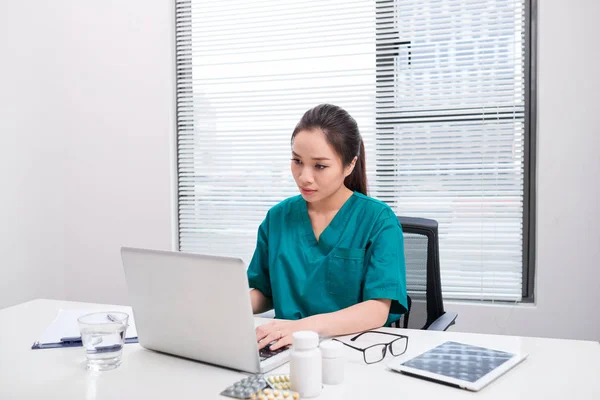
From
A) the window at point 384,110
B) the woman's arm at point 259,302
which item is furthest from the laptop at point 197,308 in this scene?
the window at point 384,110

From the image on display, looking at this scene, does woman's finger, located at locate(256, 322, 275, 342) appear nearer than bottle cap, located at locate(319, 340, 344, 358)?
No

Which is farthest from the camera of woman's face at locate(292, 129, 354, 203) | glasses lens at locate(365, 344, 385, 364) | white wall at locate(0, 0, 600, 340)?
white wall at locate(0, 0, 600, 340)

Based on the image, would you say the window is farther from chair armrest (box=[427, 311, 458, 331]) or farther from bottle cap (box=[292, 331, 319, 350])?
bottle cap (box=[292, 331, 319, 350])

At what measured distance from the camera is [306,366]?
3.04ft

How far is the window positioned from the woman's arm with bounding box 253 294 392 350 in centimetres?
127

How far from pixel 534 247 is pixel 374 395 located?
1802mm

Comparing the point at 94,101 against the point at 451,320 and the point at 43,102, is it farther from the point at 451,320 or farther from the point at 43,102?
the point at 451,320

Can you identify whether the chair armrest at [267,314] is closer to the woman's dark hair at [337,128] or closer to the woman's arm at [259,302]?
the woman's arm at [259,302]

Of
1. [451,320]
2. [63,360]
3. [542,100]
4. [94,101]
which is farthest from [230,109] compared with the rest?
[63,360]

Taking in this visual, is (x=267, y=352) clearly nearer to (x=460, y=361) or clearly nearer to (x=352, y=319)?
(x=352, y=319)

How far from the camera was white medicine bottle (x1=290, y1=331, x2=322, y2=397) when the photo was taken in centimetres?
93

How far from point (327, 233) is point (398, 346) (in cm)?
44

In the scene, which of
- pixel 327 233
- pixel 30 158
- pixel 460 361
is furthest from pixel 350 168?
pixel 30 158

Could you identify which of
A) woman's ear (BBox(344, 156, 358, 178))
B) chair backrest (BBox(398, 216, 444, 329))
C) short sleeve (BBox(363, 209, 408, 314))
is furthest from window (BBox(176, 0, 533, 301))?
short sleeve (BBox(363, 209, 408, 314))
